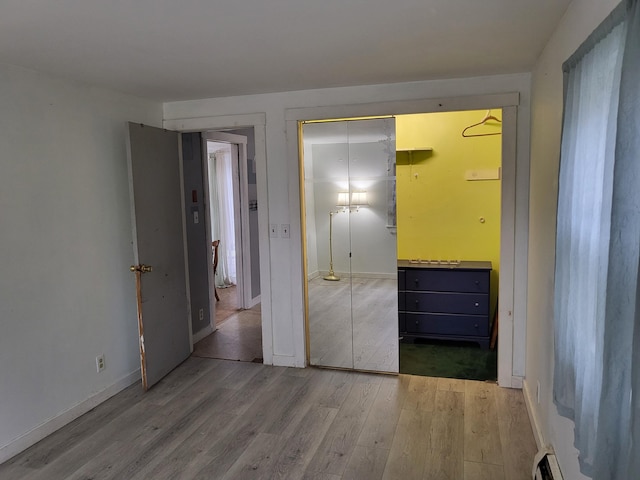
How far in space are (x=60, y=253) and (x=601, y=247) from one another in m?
2.94

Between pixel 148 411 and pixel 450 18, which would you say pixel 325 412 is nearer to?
pixel 148 411

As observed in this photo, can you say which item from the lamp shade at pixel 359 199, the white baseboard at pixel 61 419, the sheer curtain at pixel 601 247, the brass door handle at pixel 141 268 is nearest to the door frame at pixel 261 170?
the lamp shade at pixel 359 199

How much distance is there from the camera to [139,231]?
3346 mm

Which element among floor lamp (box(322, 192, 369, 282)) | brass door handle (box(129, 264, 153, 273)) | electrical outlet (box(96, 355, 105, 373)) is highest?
floor lamp (box(322, 192, 369, 282))

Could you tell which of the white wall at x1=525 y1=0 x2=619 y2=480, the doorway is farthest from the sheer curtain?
the doorway

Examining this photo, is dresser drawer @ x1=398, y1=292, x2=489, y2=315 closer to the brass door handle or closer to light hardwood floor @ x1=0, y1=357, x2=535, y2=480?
light hardwood floor @ x1=0, y1=357, x2=535, y2=480

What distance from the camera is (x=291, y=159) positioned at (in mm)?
3629

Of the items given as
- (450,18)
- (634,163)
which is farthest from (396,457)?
(450,18)

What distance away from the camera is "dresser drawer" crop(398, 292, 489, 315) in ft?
13.9

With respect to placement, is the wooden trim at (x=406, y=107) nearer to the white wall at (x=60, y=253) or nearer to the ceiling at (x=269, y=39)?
the ceiling at (x=269, y=39)

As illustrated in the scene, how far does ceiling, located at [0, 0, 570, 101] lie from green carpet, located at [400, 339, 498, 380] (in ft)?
7.39

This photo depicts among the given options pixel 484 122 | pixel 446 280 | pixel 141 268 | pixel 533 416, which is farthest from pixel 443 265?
pixel 141 268

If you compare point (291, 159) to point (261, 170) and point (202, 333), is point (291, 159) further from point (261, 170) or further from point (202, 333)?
point (202, 333)

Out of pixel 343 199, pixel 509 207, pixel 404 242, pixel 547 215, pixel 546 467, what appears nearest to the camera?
pixel 546 467
